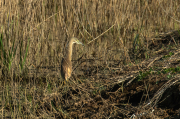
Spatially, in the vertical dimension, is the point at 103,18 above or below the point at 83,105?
above

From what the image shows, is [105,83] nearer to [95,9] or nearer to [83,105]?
[83,105]

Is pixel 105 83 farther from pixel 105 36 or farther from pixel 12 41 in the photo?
pixel 105 36

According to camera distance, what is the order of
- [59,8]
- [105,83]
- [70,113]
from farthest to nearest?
[59,8] → [105,83] → [70,113]

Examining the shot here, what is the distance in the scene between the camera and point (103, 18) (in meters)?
5.47

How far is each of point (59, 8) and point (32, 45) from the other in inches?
52.9

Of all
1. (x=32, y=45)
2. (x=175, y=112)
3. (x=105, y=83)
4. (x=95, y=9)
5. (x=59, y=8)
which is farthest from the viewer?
(x=95, y=9)

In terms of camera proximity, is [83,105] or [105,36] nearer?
[83,105]

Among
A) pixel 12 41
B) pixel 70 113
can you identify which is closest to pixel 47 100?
pixel 70 113

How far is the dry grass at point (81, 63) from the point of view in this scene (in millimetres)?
3281

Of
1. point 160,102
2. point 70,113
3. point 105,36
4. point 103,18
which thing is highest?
point 103,18

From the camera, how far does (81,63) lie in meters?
4.43

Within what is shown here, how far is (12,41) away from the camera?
4.04m

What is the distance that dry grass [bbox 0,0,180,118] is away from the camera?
3281 millimetres

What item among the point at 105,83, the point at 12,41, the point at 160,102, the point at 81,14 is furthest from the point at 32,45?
the point at 160,102
